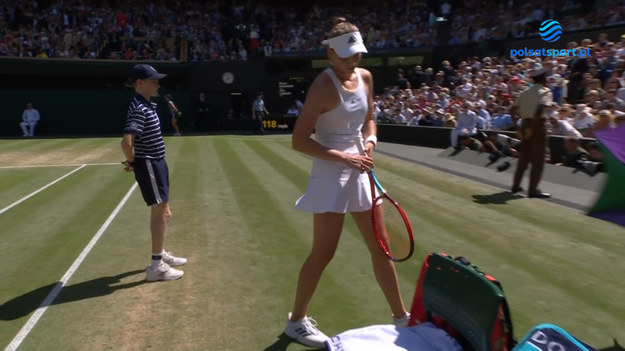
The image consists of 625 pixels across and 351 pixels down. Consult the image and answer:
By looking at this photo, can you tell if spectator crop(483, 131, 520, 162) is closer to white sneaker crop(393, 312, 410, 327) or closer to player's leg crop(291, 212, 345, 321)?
white sneaker crop(393, 312, 410, 327)

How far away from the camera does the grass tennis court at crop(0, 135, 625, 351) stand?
392 cm

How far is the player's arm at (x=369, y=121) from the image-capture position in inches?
138

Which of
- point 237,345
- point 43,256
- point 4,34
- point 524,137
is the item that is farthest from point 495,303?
point 4,34

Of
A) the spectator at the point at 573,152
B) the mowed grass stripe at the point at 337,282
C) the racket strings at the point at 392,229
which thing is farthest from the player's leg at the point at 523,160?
the racket strings at the point at 392,229

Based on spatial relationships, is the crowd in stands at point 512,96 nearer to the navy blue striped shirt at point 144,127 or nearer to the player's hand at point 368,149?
the player's hand at point 368,149

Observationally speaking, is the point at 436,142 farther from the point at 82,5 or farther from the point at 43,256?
Answer: the point at 82,5

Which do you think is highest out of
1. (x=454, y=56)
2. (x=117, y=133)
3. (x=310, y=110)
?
(x=454, y=56)

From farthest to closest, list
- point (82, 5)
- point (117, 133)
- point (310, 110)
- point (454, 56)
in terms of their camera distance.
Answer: point (82, 5) → point (117, 133) → point (454, 56) → point (310, 110)

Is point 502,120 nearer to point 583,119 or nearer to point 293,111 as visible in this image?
point 583,119

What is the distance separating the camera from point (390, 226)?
12.4 ft

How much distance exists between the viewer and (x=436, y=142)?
1750 centimetres

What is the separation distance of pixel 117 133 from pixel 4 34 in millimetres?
8243

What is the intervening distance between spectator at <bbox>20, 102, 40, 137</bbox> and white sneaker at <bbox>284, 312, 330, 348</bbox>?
2742cm

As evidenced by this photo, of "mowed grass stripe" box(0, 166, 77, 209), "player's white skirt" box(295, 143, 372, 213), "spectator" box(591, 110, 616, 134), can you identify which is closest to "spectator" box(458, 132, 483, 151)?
"spectator" box(591, 110, 616, 134)
